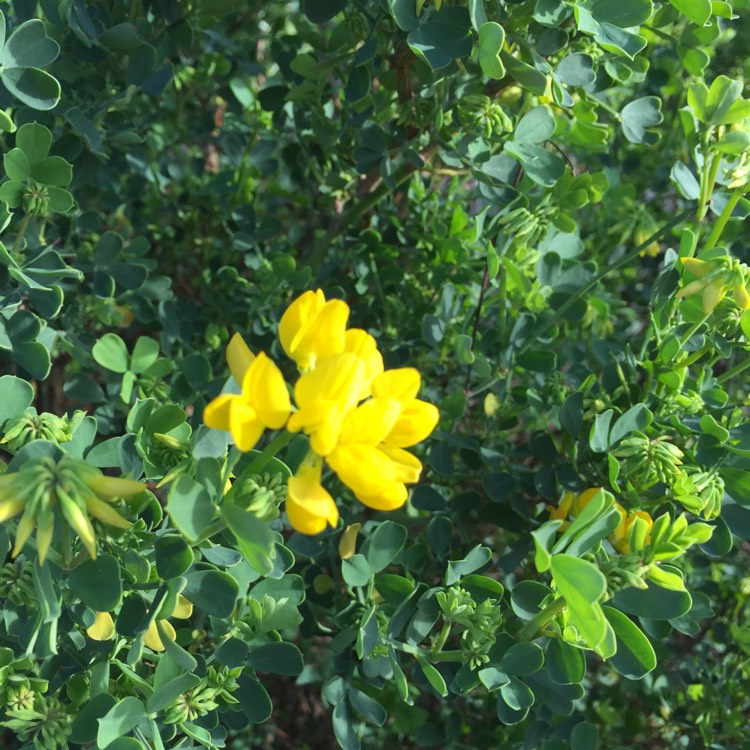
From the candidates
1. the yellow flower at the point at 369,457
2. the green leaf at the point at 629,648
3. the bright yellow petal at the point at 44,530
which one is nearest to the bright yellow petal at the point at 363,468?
the yellow flower at the point at 369,457

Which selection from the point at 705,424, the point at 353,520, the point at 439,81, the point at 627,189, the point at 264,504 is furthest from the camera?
the point at 627,189

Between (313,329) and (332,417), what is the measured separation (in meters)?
0.11

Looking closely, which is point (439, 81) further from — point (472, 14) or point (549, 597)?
point (549, 597)

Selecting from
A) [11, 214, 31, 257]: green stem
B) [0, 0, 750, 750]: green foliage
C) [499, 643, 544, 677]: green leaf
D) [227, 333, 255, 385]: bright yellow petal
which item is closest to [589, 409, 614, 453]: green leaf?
[0, 0, 750, 750]: green foliage

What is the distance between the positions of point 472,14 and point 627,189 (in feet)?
2.34

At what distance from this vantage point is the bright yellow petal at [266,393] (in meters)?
0.62

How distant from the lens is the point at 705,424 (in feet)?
3.15

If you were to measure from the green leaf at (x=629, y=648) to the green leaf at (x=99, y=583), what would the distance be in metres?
0.46

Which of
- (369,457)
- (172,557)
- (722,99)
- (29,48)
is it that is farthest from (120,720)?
(722,99)

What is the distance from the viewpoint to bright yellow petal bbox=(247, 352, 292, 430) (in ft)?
2.05

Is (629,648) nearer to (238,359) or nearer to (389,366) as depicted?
(238,359)

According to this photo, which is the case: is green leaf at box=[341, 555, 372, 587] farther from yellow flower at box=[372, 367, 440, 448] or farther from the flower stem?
the flower stem

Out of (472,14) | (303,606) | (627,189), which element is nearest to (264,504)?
(303,606)

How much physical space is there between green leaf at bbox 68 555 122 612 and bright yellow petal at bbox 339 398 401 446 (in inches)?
10.1
